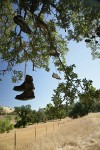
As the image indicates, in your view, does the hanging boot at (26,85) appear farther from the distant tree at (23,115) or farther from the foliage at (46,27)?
the distant tree at (23,115)

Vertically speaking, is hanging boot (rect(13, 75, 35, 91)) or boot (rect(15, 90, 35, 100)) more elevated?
hanging boot (rect(13, 75, 35, 91))

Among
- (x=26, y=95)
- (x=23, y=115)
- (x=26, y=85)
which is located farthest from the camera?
(x=23, y=115)

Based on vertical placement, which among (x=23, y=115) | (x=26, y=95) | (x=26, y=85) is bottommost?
(x=26, y=95)

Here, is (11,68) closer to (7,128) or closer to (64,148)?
(64,148)

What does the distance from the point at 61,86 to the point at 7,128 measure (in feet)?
158

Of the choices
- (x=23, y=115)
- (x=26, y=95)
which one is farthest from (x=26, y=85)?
(x=23, y=115)

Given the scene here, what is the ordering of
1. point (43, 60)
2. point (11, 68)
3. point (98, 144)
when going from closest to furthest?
point (11, 68) < point (43, 60) < point (98, 144)

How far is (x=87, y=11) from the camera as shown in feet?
27.8

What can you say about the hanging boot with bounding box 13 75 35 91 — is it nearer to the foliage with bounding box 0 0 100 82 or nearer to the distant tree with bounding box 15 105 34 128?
the foliage with bounding box 0 0 100 82

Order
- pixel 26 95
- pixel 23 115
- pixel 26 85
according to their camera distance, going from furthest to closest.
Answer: pixel 23 115 → pixel 26 85 → pixel 26 95

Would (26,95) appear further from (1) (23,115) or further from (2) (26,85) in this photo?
(1) (23,115)

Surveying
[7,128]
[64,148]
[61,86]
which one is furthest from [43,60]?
[7,128]

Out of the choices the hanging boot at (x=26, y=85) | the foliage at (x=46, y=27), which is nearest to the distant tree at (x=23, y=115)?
the foliage at (x=46, y=27)

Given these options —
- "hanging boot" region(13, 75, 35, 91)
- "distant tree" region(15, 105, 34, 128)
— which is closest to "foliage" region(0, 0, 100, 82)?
"hanging boot" region(13, 75, 35, 91)
